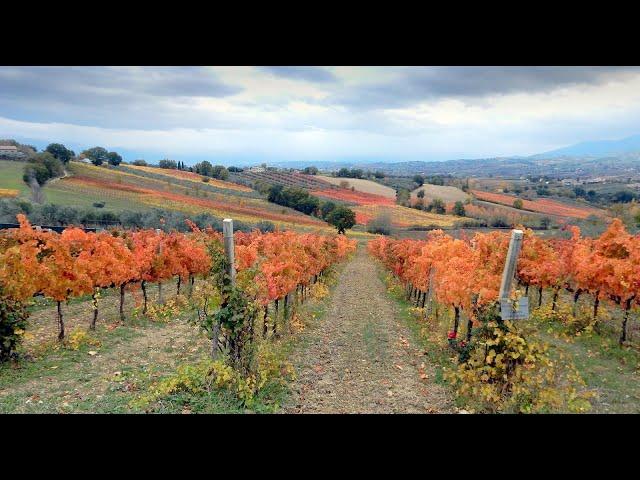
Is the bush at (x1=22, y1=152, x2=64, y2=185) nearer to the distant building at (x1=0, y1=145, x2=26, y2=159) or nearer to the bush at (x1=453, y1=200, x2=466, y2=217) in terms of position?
the distant building at (x1=0, y1=145, x2=26, y2=159)

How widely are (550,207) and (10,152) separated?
3137cm

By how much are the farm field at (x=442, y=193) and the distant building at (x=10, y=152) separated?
25.4 m

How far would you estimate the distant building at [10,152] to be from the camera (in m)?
26.1

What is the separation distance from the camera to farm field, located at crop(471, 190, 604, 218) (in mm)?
13888

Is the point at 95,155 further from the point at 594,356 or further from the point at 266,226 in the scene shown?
the point at 594,356

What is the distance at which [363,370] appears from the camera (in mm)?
5652

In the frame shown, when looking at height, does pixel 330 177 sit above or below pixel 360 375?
above

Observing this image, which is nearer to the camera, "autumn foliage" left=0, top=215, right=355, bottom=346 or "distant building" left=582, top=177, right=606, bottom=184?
"autumn foliage" left=0, top=215, right=355, bottom=346

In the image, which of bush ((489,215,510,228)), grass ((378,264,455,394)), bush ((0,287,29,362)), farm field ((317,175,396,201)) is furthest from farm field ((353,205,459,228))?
bush ((0,287,29,362))

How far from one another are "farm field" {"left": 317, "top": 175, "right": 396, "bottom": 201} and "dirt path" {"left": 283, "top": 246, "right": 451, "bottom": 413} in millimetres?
18183

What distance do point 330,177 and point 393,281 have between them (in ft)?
62.0
